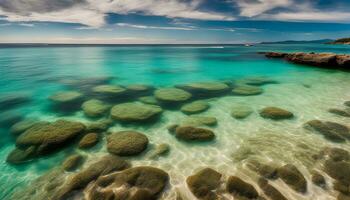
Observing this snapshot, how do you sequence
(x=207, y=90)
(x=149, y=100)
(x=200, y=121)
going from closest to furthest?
(x=200, y=121), (x=149, y=100), (x=207, y=90)

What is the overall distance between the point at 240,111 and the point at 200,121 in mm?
3554

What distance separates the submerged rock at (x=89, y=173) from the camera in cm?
645

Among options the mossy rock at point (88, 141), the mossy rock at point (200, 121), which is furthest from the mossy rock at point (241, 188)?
the mossy rock at point (88, 141)

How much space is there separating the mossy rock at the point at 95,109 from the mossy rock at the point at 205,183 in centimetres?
845

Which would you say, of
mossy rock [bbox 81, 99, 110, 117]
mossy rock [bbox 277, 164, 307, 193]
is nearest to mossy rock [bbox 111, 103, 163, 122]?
mossy rock [bbox 81, 99, 110, 117]

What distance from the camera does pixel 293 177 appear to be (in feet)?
22.4

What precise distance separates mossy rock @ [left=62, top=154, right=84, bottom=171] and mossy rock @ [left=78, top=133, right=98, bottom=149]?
0.70 m

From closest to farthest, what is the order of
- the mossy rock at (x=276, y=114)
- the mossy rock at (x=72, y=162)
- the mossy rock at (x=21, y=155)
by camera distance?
the mossy rock at (x=72, y=162), the mossy rock at (x=21, y=155), the mossy rock at (x=276, y=114)

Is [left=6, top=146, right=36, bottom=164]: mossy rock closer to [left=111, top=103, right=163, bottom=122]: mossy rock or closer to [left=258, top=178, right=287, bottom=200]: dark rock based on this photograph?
[left=111, top=103, right=163, bottom=122]: mossy rock

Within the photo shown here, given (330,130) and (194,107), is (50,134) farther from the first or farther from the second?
(330,130)

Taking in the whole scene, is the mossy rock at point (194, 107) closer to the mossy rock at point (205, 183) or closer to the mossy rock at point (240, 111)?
the mossy rock at point (240, 111)

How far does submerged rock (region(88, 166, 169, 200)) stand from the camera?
20.1 ft

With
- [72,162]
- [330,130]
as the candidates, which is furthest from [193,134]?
[330,130]

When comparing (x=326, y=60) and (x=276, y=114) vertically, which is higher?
(x=326, y=60)
